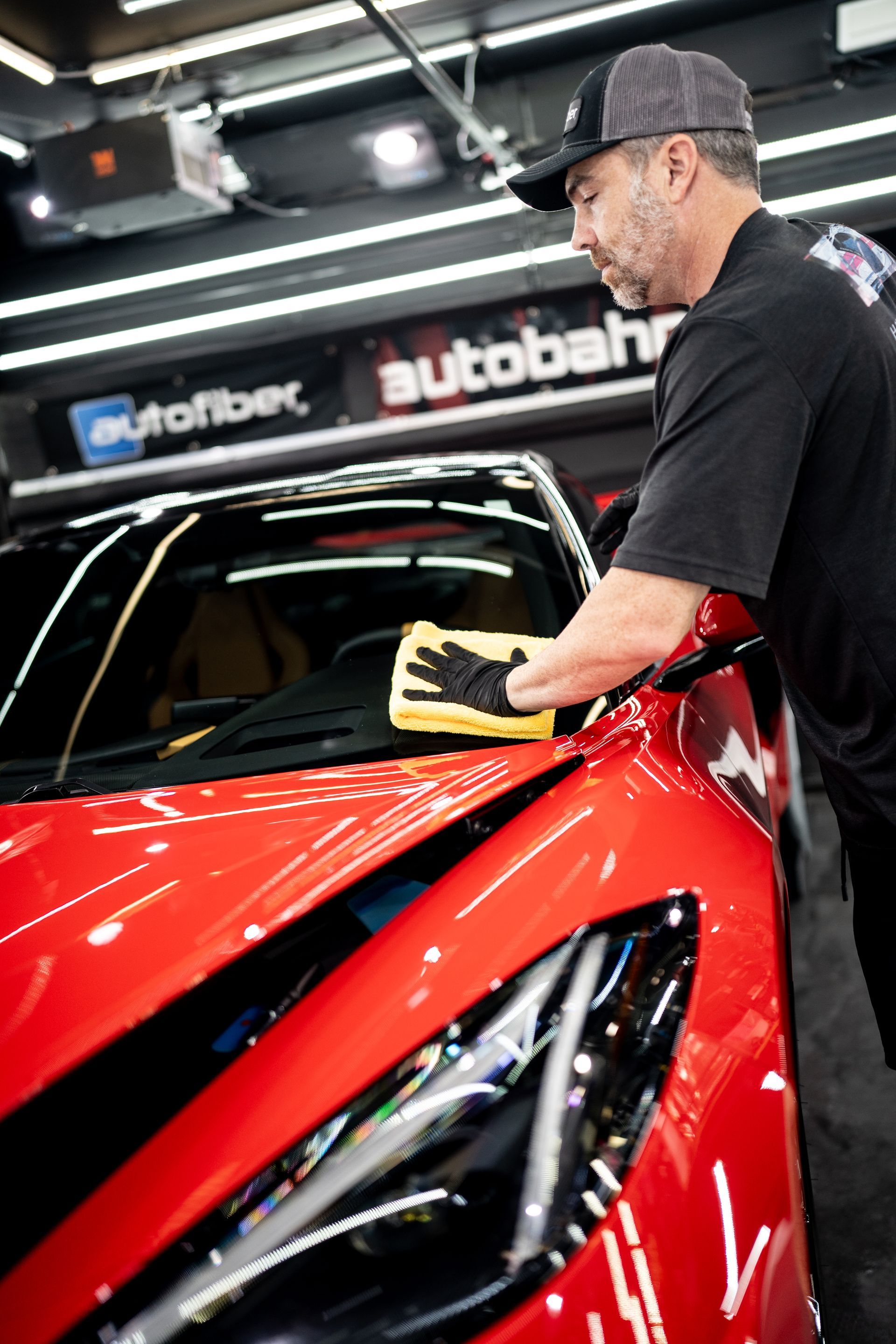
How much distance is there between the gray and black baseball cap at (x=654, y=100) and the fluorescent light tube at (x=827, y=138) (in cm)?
457

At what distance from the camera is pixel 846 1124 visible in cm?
202

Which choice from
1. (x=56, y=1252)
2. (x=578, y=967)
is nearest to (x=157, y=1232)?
(x=56, y=1252)

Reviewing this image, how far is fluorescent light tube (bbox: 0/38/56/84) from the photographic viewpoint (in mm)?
4566

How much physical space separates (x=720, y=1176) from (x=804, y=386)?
0.83m

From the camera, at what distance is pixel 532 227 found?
570 centimetres

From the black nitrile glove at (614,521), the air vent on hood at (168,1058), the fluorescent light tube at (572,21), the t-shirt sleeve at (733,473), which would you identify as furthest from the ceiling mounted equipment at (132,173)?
the air vent on hood at (168,1058)

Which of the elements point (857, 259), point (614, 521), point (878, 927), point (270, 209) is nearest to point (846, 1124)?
point (878, 927)

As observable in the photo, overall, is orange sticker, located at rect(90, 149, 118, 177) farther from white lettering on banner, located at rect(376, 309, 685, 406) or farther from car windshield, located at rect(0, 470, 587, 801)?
car windshield, located at rect(0, 470, 587, 801)

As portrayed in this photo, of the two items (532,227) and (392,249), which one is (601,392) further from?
(392,249)

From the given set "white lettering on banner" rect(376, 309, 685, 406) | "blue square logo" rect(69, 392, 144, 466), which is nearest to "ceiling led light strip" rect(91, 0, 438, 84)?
"white lettering on banner" rect(376, 309, 685, 406)

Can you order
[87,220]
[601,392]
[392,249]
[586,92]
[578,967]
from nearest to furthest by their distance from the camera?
1. [578,967]
2. [586,92]
3. [87,220]
4. [601,392]
5. [392,249]

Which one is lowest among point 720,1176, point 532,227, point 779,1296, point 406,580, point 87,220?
point 779,1296

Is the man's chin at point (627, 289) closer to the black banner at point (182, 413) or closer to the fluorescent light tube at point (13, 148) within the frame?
the black banner at point (182, 413)

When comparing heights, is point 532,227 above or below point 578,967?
above
